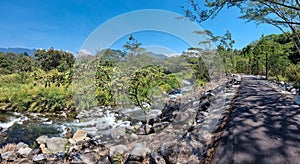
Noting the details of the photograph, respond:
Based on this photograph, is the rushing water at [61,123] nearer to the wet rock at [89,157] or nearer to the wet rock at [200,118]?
the wet rock at [89,157]

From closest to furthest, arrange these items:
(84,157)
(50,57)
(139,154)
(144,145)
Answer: (139,154) < (144,145) < (84,157) < (50,57)

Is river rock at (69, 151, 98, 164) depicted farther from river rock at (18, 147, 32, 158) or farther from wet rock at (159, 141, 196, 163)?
wet rock at (159, 141, 196, 163)

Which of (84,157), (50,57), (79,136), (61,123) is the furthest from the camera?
(50,57)

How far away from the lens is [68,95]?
8.56 meters

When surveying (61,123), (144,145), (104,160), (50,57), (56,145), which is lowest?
(61,123)

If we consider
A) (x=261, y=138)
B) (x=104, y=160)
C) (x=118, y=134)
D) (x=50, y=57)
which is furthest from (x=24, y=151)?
(x=50, y=57)

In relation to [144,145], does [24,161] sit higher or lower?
lower

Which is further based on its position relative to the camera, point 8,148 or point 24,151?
point 8,148

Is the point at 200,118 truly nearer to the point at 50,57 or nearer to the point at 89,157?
the point at 89,157

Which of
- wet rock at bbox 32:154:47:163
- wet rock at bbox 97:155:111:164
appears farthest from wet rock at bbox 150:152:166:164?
wet rock at bbox 32:154:47:163

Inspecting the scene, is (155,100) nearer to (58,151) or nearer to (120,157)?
(120,157)

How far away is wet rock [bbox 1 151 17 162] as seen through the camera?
12.2ft

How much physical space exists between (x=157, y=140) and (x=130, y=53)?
200cm

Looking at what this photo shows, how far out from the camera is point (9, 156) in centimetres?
377
